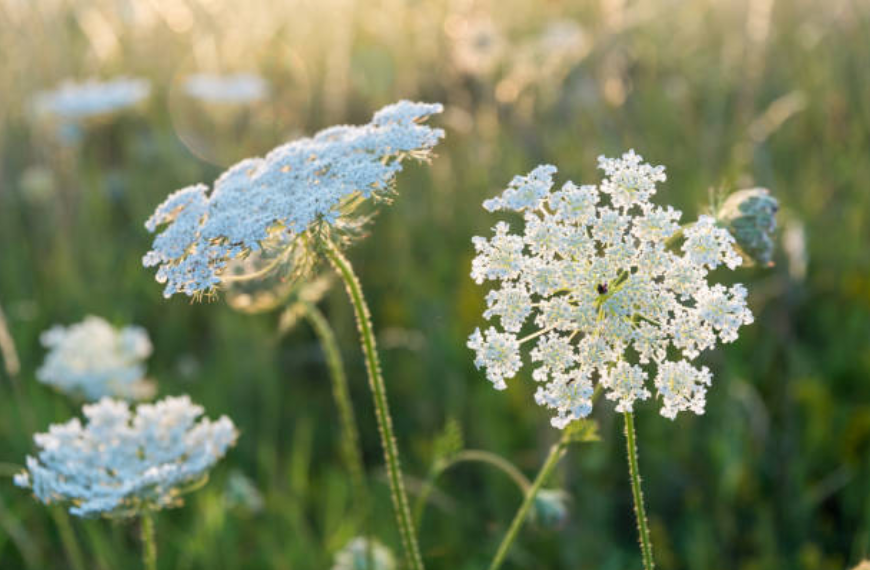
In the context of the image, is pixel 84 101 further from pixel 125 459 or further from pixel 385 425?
pixel 385 425

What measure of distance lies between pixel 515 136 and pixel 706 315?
434 centimetres

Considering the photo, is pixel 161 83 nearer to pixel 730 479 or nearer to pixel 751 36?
pixel 751 36

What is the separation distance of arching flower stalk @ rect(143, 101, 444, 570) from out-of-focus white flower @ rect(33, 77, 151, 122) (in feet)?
13.2

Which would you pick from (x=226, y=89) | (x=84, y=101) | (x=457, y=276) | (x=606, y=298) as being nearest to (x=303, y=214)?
(x=606, y=298)

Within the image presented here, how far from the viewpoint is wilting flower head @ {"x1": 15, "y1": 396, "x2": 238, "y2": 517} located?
5.74 ft

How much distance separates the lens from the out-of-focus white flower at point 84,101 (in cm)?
537

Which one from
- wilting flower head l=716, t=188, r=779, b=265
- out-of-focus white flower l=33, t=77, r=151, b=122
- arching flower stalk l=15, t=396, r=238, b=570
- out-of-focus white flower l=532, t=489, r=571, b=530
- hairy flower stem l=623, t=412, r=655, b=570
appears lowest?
hairy flower stem l=623, t=412, r=655, b=570

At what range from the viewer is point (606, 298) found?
138cm

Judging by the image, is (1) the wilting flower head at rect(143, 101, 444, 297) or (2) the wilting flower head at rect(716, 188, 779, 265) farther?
(2) the wilting flower head at rect(716, 188, 779, 265)

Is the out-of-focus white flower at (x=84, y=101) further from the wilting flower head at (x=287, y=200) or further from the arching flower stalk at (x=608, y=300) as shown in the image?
the arching flower stalk at (x=608, y=300)

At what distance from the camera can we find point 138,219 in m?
5.29

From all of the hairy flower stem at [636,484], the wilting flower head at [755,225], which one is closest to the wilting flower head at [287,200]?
the hairy flower stem at [636,484]

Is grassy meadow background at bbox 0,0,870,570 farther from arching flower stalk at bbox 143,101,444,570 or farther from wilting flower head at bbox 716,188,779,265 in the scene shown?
wilting flower head at bbox 716,188,779,265

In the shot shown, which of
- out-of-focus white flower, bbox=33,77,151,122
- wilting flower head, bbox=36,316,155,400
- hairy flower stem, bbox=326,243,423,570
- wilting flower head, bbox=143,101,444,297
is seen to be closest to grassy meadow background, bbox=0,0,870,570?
out-of-focus white flower, bbox=33,77,151,122
